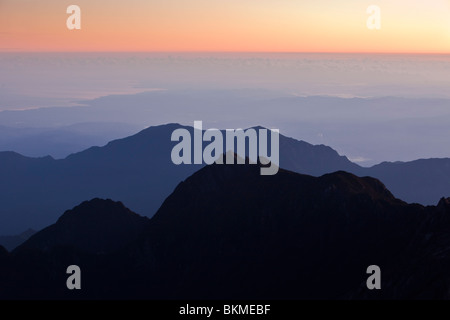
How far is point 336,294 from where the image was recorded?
178 metres

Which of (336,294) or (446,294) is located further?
(336,294)

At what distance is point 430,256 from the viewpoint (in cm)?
16138

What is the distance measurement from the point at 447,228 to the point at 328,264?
32.7 m

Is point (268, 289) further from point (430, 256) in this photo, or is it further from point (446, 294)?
point (446, 294)

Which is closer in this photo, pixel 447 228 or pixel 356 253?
pixel 447 228

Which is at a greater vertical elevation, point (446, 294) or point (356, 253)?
point (356, 253)
